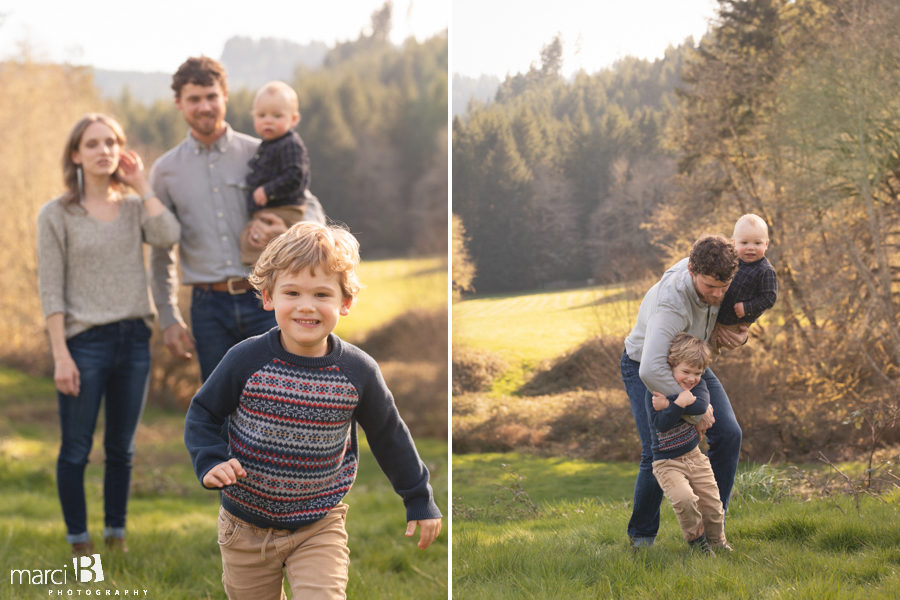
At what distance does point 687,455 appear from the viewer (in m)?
3.27

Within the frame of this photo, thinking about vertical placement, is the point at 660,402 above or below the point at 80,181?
below

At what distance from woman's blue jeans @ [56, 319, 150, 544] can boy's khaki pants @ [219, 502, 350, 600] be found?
1.74 meters

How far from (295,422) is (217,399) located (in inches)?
8.5

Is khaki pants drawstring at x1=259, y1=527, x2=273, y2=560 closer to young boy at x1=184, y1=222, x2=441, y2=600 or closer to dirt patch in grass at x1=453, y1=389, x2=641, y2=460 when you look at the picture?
young boy at x1=184, y1=222, x2=441, y2=600

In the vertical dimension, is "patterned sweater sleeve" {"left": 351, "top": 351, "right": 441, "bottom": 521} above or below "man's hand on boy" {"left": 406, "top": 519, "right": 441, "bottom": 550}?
above

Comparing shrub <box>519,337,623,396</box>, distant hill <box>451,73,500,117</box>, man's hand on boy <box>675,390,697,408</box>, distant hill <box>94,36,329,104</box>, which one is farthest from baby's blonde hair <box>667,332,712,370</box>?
distant hill <box>94,36,329,104</box>

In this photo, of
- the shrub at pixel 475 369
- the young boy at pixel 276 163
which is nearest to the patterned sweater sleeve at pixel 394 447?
the young boy at pixel 276 163

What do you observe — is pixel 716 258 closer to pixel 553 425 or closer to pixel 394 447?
pixel 394 447

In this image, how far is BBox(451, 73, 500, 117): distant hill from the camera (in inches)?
234

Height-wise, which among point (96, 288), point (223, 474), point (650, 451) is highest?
point (96, 288)

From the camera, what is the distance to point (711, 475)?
3.28m

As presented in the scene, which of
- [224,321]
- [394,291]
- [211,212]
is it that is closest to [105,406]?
[224,321]

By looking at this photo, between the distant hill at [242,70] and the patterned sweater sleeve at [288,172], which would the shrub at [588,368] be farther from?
the distant hill at [242,70]

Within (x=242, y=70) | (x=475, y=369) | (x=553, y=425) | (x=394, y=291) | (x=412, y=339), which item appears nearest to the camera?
(x=553, y=425)
